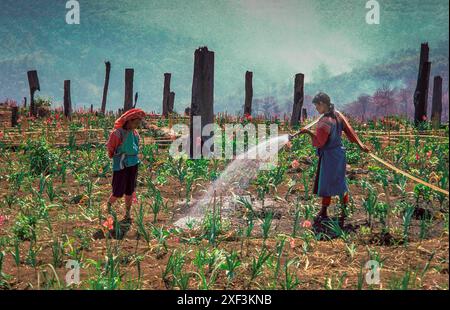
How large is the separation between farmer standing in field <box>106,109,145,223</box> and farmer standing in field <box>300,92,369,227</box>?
1987 mm

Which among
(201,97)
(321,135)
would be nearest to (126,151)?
(321,135)

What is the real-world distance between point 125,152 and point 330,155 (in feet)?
7.80

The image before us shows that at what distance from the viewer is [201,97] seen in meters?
10.6

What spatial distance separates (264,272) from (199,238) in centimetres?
114

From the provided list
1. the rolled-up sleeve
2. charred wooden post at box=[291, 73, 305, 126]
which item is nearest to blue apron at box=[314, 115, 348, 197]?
the rolled-up sleeve

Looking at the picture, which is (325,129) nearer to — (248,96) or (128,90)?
(128,90)

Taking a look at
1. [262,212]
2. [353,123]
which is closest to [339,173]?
[262,212]

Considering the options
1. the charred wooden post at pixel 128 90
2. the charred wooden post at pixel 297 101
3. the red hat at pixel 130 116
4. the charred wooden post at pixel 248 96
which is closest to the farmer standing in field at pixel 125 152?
the red hat at pixel 130 116

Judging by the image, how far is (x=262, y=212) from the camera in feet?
21.4

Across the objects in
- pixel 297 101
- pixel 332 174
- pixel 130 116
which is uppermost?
pixel 297 101

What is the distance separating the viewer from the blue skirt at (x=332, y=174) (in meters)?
6.12

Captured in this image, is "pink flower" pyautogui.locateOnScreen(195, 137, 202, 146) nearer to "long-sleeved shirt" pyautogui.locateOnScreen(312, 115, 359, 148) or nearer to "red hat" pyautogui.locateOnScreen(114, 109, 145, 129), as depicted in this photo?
"red hat" pyautogui.locateOnScreen(114, 109, 145, 129)

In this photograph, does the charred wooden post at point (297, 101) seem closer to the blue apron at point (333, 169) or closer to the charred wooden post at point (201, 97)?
the charred wooden post at point (201, 97)
